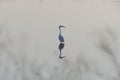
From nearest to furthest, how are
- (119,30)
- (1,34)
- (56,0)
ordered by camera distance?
(119,30), (56,0), (1,34)

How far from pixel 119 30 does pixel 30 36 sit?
563 mm

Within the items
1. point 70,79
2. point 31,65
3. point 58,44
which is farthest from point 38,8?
point 70,79

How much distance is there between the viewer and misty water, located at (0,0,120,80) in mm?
1448

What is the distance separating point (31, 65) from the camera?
61.3 inches

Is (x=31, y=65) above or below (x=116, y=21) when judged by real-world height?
below

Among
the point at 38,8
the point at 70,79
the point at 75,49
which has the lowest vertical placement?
the point at 70,79

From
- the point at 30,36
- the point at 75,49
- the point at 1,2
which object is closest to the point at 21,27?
the point at 30,36

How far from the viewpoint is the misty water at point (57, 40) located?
1.45m

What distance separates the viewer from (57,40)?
1.53 meters

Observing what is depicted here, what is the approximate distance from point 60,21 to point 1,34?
1.40 feet

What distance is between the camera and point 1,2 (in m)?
1.65

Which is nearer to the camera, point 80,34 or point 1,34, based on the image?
point 80,34

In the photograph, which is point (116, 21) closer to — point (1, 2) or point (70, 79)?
point (70, 79)

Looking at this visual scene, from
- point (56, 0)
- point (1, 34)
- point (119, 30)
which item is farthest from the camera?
point (1, 34)
